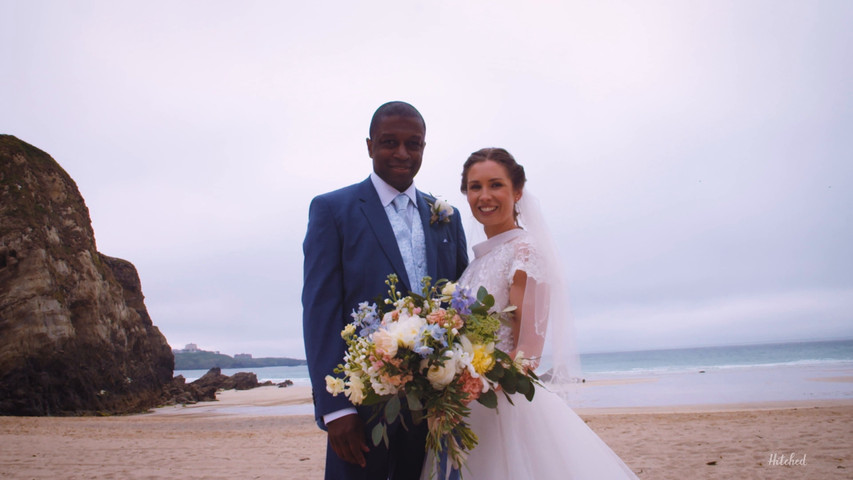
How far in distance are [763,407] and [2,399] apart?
20493mm

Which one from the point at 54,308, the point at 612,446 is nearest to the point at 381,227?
the point at 612,446

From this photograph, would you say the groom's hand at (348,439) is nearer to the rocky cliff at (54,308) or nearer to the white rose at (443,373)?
the white rose at (443,373)

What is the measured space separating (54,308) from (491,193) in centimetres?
1889

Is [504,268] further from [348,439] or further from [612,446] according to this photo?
[612,446]

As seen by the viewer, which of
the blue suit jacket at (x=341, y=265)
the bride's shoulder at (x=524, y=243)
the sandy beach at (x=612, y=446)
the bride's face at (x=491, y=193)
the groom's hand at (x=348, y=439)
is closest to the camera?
the groom's hand at (x=348, y=439)

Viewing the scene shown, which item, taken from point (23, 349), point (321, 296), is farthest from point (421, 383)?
point (23, 349)

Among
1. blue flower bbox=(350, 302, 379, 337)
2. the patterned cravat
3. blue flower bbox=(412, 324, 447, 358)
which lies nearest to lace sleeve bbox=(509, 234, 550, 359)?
the patterned cravat

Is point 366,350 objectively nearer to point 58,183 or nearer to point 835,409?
point 835,409

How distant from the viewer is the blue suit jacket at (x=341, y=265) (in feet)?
7.90

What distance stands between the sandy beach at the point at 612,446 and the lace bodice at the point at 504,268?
4.49 m

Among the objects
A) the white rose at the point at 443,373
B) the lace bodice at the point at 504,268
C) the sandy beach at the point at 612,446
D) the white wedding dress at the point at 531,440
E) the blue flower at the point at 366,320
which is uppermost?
the lace bodice at the point at 504,268

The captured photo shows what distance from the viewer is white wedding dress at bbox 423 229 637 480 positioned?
8.00ft

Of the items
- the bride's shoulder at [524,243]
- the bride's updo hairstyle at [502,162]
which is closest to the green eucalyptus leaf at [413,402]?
the bride's shoulder at [524,243]

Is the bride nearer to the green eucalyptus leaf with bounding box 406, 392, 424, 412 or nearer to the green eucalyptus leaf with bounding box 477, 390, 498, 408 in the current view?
the green eucalyptus leaf with bounding box 477, 390, 498, 408
